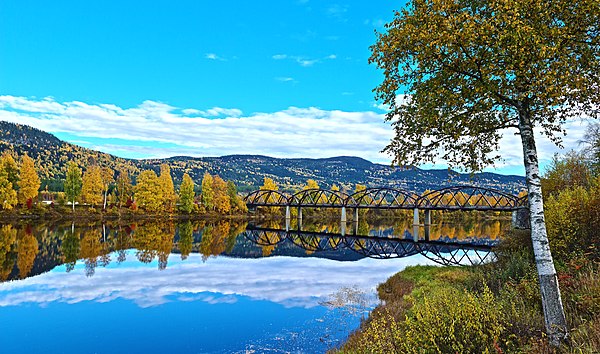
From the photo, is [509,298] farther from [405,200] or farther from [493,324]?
[405,200]

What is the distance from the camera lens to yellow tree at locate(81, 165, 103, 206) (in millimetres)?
98812

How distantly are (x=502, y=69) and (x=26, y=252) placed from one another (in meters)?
48.4

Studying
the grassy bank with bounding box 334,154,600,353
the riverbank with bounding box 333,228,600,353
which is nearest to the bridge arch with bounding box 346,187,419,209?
the grassy bank with bounding box 334,154,600,353

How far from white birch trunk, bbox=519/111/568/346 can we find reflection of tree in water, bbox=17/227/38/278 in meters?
36.0

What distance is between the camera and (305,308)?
23125 mm

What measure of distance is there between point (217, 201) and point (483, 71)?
113 metres

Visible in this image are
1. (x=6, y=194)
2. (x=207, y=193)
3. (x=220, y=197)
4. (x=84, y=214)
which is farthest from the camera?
(x=220, y=197)

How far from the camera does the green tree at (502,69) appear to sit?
9984 mm

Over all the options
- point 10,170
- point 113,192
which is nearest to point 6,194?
point 10,170

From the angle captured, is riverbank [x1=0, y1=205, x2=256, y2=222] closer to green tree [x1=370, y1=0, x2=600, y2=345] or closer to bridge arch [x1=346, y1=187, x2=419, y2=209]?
bridge arch [x1=346, y1=187, x2=419, y2=209]

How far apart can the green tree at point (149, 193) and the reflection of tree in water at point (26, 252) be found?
148 feet

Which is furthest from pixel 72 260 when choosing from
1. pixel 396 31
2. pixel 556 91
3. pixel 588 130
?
pixel 588 130

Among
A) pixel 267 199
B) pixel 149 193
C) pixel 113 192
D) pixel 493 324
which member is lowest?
pixel 493 324

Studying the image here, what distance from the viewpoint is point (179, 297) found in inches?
1021
